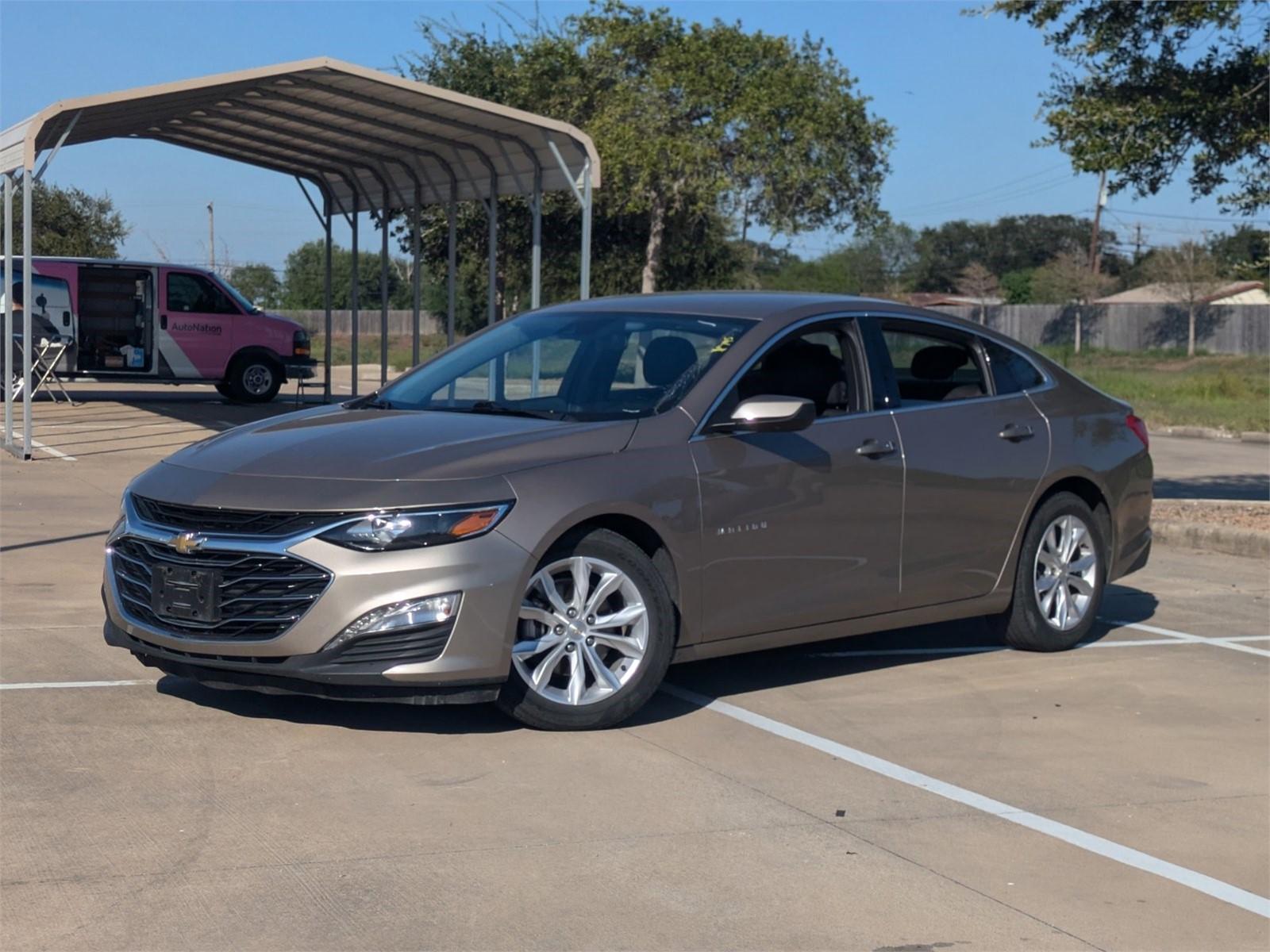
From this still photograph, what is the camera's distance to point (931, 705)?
680cm

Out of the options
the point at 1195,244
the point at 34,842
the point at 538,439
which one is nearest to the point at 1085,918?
the point at 538,439

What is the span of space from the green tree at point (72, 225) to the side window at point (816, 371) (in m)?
36.5

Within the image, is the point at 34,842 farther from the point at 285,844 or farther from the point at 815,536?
the point at 815,536

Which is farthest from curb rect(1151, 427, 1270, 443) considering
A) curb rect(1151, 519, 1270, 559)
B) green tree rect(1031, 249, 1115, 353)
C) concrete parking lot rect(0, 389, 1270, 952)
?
green tree rect(1031, 249, 1115, 353)

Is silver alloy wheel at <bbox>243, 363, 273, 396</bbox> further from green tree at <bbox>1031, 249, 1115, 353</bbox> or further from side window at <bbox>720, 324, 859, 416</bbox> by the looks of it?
green tree at <bbox>1031, 249, 1115, 353</bbox>

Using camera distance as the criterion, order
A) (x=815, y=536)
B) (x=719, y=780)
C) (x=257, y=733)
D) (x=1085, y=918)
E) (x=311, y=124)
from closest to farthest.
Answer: (x=1085, y=918) < (x=719, y=780) < (x=257, y=733) < (x=815, y=536) < (x=311, y=124)

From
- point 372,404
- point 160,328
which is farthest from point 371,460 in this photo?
point 160,328

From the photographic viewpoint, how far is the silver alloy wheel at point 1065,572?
788 centimetres

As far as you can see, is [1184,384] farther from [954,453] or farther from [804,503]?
[804,503]

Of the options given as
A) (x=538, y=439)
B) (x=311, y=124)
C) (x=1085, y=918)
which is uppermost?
(x=311, y=124)

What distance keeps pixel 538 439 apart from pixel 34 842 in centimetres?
232

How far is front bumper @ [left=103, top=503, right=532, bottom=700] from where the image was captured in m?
5.51

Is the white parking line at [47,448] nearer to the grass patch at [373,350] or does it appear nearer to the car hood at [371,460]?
the car hood at [371,460]

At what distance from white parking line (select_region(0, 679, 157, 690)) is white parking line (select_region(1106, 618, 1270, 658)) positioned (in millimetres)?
5298
